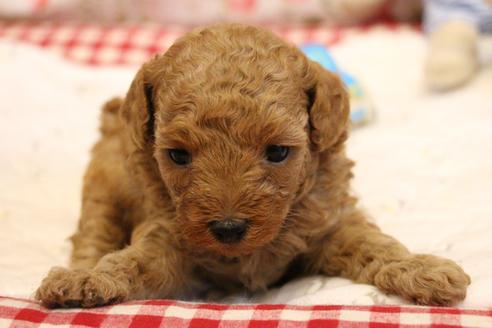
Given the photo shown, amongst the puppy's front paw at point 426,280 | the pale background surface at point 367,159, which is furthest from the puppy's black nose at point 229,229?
the puppy's front paw at point 426,280

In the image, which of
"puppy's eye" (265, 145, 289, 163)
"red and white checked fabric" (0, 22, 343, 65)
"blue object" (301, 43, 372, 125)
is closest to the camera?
"puppy's eye" (265, 145, 289, 163)

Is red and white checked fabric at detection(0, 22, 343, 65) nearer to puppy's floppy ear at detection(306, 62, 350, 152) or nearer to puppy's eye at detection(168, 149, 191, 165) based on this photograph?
puppy's floppy ear at detection(306, 62, 350, 152)

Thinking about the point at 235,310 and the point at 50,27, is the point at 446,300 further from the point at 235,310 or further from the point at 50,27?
the point at 50,27

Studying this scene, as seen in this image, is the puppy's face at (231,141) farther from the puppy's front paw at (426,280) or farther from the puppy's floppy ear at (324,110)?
the puppy's front paw at (426,280)

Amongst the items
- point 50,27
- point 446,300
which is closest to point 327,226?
point 446,300

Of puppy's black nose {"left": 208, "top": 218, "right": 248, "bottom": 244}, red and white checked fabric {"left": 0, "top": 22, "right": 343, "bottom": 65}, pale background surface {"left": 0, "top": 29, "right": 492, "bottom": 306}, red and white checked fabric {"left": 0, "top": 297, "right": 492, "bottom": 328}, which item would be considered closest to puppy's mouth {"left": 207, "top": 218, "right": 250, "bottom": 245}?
puppy's black nose {"left": 208, "top": 218, "right": 248, "bottom": 244}

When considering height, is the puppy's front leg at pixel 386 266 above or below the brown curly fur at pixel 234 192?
below

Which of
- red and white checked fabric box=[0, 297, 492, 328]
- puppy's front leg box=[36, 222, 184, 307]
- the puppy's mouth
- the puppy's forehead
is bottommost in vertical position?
red and white checked fabric box=[0, 297, 492, 328]
